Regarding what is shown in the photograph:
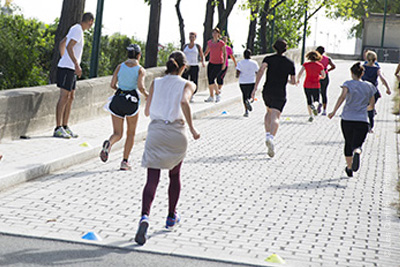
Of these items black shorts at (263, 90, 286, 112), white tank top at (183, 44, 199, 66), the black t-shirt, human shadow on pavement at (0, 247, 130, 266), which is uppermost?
white tank top at (183, 44, 199, 66)

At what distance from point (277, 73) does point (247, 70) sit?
18.5 feet

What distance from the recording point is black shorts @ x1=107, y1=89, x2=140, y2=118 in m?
10.1

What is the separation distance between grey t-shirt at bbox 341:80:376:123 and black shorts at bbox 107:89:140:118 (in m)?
2.95

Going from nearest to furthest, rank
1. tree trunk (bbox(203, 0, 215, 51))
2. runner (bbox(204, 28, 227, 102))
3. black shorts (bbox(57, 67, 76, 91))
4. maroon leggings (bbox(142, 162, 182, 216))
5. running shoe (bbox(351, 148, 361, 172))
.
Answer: maroon leggings (bbox(142, 162, 182, 216)) → running shoe (bbox(351, 148, 361, 172)) → black shorts (bbox(57, 67, 76, 91)) → runner (bbox(204, 28, 227, 102)) → tree trunk (bbox(203, 0, 215, 51))

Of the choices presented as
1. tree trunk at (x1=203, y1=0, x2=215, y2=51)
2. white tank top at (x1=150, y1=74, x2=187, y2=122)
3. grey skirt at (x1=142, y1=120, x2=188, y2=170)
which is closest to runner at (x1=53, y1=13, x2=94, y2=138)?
white tank top at (x1=150, y1=74, x2=187, y2=122)

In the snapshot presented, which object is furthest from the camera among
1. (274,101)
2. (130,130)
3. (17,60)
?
(17,60)

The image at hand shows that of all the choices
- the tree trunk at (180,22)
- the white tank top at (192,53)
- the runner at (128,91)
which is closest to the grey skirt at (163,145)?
the runner at (128,91)

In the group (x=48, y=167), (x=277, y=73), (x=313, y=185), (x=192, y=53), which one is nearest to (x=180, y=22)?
(x=192, y=53)

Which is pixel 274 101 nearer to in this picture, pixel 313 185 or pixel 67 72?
pixel 313 185

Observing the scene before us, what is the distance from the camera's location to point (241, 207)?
28.0 ft

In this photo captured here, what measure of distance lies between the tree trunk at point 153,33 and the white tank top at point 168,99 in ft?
54.8

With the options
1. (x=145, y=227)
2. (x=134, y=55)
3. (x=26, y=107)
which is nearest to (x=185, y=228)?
(x=145, y=227)

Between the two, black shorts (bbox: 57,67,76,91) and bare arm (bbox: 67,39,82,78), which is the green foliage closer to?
black shorts (bbox: 57,67,76,91)

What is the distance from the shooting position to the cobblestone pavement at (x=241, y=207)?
6836 millimetres
